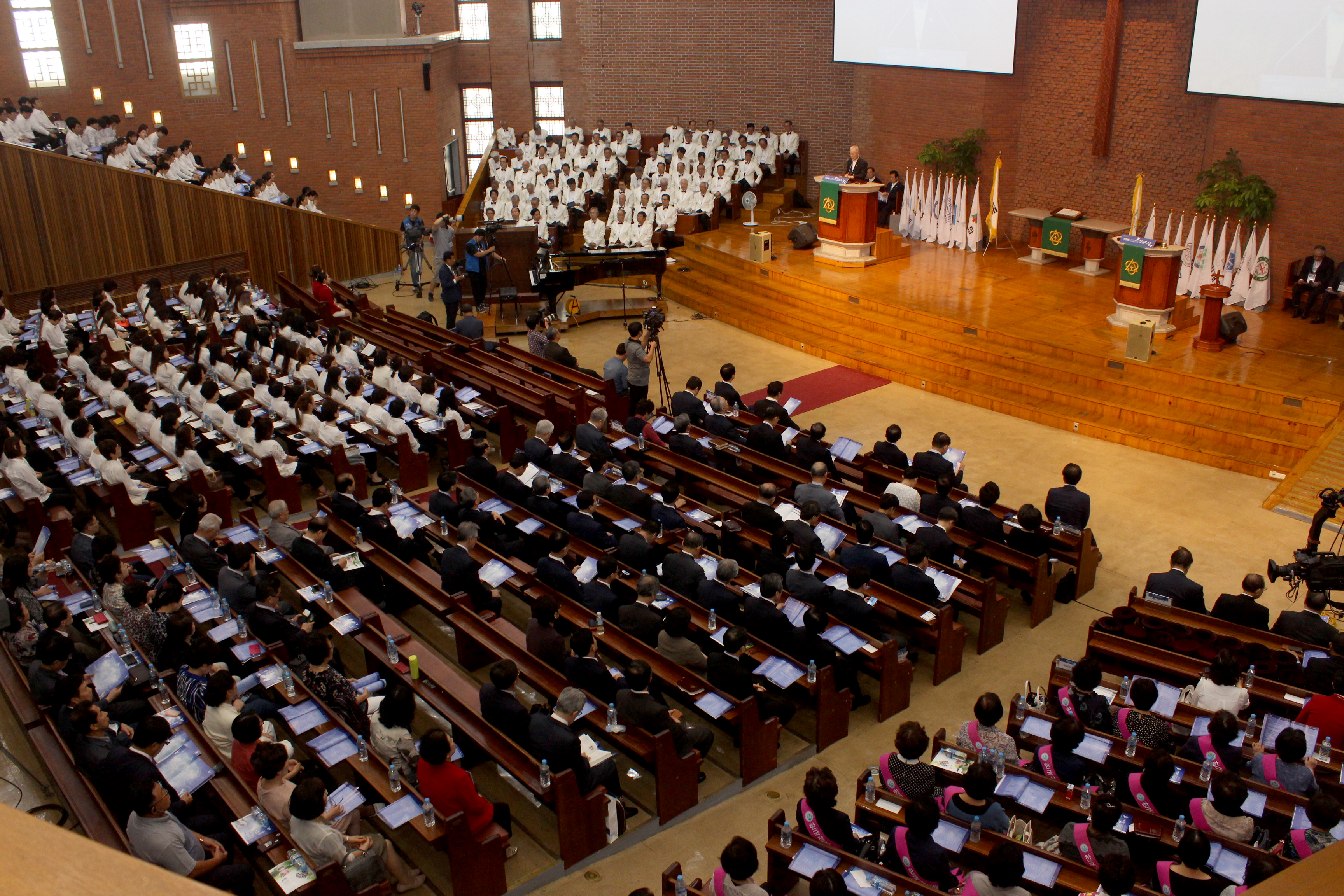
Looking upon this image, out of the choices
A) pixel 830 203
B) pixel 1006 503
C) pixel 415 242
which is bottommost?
pixel 1006 503

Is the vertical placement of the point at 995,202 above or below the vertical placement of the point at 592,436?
above

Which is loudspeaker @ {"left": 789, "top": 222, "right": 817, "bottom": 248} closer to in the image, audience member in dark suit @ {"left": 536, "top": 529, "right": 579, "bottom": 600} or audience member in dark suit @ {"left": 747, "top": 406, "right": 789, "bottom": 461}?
audience member in dark suit @ {"left": 747, "top": 406, "right": 789, "bottom": 461}

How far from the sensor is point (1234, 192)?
14.1 m

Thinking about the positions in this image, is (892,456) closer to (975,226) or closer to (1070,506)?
Result: (1070,506)

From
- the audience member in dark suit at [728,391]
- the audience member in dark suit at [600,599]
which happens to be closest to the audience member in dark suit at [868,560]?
the audience member in dark suit at [600,599]

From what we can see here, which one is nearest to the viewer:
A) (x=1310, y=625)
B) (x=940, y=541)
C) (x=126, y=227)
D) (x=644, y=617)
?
(x=1310, y=625)

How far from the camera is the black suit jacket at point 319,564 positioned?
800 centimetres

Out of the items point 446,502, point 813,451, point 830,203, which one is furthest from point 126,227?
point 813,451

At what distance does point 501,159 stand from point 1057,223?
34.5 ft

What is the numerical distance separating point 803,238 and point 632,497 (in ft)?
31.9

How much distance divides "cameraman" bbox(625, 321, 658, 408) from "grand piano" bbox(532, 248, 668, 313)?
3.70 meters

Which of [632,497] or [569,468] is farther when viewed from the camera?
[569,468]

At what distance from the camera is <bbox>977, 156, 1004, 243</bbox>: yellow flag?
17297mm

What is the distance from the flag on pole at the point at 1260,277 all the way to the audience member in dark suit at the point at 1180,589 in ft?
26.8
